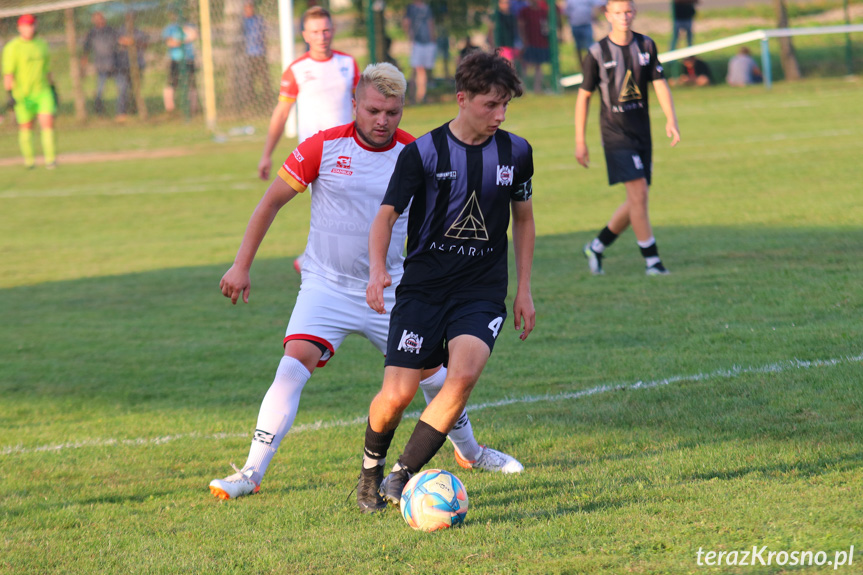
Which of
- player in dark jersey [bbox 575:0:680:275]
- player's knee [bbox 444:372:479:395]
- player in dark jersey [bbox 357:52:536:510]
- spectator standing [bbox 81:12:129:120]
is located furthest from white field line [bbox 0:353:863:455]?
spectator standing [bbox 81:12:129:120]

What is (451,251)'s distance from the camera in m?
4.43

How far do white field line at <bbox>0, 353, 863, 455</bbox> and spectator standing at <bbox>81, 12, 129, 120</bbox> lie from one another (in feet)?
73.9

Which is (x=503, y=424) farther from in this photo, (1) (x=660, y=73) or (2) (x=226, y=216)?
(2) (x=226, y=216)

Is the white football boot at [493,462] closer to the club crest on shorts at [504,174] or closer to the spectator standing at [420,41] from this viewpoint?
the club crest on shorts at [504,174]

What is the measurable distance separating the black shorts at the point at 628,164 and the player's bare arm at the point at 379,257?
5096 mm

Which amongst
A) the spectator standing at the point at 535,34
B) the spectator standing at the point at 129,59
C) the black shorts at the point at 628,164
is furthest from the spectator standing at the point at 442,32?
the black shorts at the point at 628,164

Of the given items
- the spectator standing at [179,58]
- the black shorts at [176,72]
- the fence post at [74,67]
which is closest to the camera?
the spectator standing at [179,58]

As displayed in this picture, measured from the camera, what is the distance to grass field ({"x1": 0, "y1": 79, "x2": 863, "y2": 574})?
406 centimetres

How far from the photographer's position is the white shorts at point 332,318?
495 centimetres

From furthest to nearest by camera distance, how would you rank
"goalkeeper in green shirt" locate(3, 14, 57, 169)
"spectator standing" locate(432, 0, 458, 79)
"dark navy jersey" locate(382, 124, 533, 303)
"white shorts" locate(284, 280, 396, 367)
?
"spectator standing" locate(432, 0, 458, 79) → "goalkeeper in green shirt" locate(3, 14, 57, 169) → "white shorts" locate(284, 280, 396, 367) → "dark navy jersey" locate(382, 124, 533, 303)

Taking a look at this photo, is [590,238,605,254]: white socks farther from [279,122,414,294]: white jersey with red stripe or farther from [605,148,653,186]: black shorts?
[279,122,414,294]: white jersey with red stripe

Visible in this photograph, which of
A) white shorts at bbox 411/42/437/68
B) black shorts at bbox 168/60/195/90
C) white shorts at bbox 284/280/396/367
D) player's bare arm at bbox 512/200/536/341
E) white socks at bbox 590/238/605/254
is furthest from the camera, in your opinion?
white shorts at bbox 411/42/437/68

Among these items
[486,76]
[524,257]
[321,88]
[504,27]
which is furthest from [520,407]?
[504,27]

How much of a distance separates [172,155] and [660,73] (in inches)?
605
